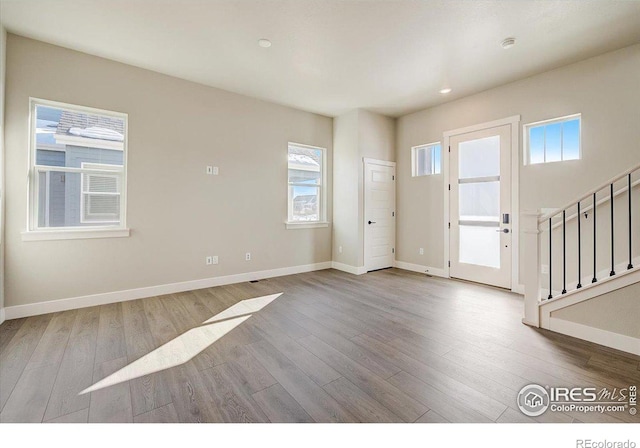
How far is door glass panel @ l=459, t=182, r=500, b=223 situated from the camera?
4359 millimetres

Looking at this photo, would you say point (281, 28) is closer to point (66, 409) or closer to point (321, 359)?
A: point (321, 359)

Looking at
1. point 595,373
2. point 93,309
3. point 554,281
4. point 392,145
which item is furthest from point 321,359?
point 392,145

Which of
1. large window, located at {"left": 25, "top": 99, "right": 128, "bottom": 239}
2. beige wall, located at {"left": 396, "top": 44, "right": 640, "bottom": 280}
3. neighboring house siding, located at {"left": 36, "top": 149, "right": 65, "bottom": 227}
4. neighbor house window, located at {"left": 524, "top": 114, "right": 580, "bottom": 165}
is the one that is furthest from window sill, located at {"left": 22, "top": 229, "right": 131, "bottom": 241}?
neighbor house window, located at {"left": 524, "top": 114, "right": 580, "bottom": 165}

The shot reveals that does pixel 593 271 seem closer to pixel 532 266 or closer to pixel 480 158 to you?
pixel 532 266

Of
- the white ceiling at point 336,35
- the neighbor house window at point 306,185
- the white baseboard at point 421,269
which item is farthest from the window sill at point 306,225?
the white ceiling at point 336,35

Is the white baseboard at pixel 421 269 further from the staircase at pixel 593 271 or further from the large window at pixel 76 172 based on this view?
the large window at pixel 76 172

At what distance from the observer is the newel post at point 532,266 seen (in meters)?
2.85

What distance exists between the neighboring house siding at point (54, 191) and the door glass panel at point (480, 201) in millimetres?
5656

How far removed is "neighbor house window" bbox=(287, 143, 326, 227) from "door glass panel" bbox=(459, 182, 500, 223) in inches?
100.0

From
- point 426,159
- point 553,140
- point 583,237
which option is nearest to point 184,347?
point 583,237

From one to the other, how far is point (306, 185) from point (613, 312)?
14.5ft

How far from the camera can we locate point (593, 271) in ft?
10.2

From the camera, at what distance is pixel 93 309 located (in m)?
3.38

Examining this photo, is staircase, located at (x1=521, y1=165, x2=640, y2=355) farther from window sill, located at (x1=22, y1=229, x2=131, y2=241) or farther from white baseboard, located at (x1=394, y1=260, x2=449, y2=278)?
window sill, located at (x1=22, y1=229, x2=131, y2=241)
